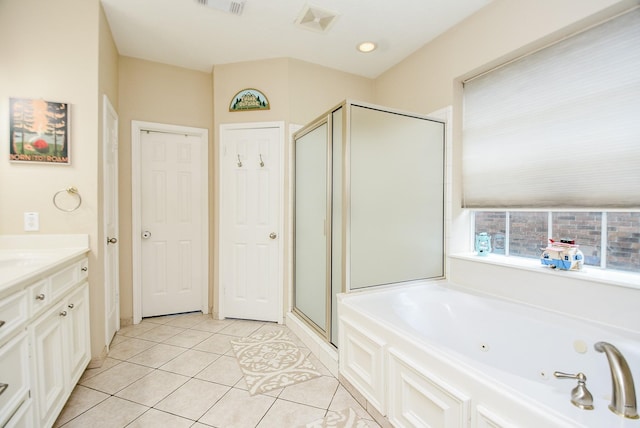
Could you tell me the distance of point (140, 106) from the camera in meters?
2.85

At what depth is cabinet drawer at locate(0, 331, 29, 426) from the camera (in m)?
1.06

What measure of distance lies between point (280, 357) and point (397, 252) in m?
1.21

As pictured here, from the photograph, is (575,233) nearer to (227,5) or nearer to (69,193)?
(227,5)

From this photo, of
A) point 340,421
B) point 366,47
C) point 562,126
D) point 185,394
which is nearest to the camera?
point 340,421

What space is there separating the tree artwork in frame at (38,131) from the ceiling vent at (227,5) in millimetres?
1205

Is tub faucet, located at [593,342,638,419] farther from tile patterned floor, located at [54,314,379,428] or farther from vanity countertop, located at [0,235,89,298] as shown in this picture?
vanity countertop, located at [0,235,89,298]

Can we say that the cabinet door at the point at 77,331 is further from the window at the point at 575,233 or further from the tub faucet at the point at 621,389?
the window at the point at 575,233

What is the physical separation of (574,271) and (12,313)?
105 inches

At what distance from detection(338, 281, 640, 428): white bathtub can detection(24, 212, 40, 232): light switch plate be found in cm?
203

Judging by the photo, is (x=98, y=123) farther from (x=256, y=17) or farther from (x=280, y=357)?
(x=280, y=357)

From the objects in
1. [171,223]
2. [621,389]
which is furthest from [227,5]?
[621,389]

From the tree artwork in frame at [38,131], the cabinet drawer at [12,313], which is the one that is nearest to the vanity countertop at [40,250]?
the cabinet drawer at [12,313]

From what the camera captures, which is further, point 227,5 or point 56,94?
point 227,5

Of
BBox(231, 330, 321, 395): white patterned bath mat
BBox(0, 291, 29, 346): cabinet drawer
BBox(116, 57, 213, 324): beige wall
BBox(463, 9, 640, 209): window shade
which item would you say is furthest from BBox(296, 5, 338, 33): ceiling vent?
BBox(231, 330, 321, 395): white patterned bath mat
